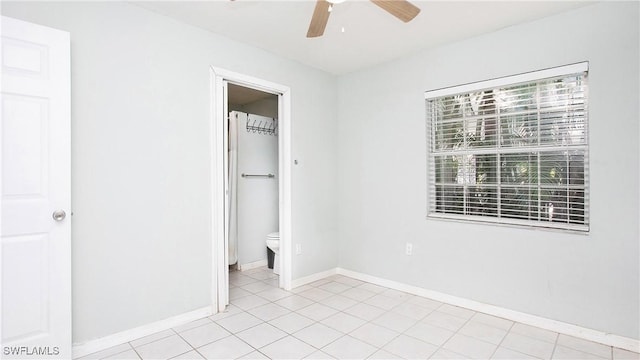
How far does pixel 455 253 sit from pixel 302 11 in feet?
8.08

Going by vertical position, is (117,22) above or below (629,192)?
above

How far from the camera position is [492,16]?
2553mm

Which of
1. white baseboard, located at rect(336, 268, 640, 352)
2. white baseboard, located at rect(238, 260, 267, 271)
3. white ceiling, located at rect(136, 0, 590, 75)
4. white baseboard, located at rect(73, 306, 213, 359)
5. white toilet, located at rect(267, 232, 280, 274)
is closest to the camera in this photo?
white baseboard, located at rect(73, 306, 213, 359)

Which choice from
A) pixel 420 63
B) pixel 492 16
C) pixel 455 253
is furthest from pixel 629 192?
pixel 420 63

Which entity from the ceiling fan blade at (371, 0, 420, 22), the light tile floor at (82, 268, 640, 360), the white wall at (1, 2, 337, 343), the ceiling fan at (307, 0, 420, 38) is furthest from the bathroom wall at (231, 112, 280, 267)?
the ceiling fan blade at (371, 0, 420, 22)

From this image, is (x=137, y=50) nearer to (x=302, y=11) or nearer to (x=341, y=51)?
(x=302, y=11)

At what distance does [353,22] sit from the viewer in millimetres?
2654

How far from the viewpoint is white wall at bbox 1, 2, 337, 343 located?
2.17 meters

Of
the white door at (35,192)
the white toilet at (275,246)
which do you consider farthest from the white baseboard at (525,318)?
the white door at (35,192)

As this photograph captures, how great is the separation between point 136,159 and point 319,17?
5.37 ft

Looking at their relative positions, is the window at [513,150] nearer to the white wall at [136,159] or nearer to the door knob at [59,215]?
the white wall at [136,159]

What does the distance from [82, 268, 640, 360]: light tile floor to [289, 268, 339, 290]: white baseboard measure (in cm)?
33

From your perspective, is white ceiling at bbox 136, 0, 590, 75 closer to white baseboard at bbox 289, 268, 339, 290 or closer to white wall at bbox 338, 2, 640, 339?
white wall at bbox 338, 2, 640, 339

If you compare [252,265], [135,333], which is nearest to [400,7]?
[135,333]
